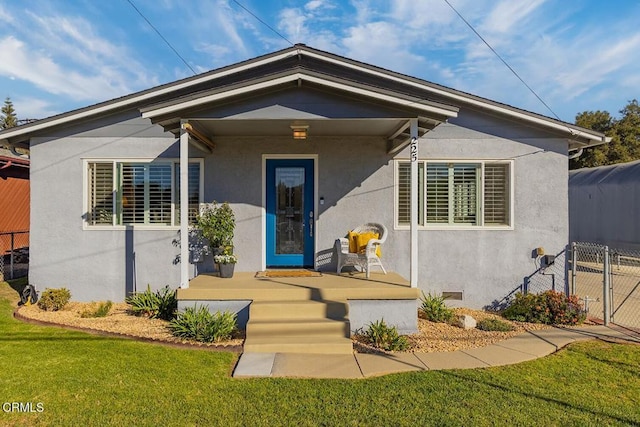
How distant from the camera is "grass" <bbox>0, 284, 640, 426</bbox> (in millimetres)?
3584

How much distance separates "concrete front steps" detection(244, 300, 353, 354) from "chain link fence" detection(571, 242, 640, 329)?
445 centimetres

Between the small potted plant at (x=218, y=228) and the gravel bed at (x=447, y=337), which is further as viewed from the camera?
the small potted plant at (x=218, y=228)

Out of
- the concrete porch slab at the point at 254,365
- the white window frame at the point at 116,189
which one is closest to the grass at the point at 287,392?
the concrete porch slab at the point at 254,365

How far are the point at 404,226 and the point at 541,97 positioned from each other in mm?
4164

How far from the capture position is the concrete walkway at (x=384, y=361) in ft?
15.3

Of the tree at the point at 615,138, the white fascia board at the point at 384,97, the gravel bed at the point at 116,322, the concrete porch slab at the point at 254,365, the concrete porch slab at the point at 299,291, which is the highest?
the tree at the point at 615,138

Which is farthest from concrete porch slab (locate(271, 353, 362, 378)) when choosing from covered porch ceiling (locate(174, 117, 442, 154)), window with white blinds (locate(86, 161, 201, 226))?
window with white blinds (locate(86, 161, 201, 226))

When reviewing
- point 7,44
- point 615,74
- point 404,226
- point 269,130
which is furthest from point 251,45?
point 615,74

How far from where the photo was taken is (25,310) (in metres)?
7.27

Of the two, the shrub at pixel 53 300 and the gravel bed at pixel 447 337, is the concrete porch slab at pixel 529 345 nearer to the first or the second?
the gravel bed at pixel 447 337

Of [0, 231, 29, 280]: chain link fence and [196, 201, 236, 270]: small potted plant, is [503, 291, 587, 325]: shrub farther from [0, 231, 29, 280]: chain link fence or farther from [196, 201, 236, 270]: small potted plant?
[0, 231, 29, 280]: chain link fence

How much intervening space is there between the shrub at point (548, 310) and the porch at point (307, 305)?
2265 millimetres

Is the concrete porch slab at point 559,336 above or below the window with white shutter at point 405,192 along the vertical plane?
below

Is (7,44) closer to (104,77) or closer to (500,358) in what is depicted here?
(104,77)
